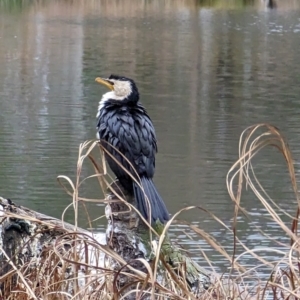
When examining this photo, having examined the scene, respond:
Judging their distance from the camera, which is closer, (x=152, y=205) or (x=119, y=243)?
(x=119, y=243)

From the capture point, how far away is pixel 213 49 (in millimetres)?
20938

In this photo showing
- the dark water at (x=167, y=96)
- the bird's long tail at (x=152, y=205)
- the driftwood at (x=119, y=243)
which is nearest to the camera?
the driftwood at (x=119, y=243)

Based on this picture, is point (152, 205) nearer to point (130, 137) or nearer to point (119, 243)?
point (119, 243)

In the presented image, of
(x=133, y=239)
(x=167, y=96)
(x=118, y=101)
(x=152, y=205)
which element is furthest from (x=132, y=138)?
(x=167, y=96)

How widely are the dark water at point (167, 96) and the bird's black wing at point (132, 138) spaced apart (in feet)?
6.18

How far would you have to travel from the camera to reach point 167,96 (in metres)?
13.0

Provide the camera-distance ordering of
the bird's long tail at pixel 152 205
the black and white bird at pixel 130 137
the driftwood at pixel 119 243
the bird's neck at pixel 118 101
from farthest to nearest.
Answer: the bird's neck at pixel 118 101 → the black and white bird at pixel 130 137 → the bird's long tail at pixel 152 205 → the driftwood at pixel 119 243

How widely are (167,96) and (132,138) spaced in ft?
29.9

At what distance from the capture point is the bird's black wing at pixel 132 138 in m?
3.92

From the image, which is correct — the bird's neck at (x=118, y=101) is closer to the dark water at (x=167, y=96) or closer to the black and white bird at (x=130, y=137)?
the black and white bird at (x=130, y=137)

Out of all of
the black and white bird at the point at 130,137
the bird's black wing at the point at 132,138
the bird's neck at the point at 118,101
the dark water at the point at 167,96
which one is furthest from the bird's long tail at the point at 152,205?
the dark water at the point at 167,96

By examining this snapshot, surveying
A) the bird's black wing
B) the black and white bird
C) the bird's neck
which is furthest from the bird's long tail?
the bird's neck

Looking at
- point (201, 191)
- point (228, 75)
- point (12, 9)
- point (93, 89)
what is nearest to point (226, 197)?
point (201, 191)

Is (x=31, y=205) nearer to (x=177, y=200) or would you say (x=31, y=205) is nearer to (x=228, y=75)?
(x=177, y=200)
